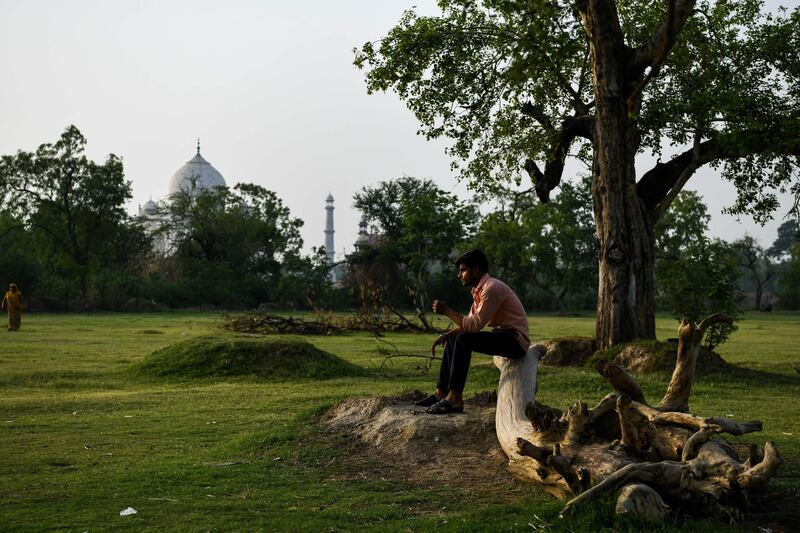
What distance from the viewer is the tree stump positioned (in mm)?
6297

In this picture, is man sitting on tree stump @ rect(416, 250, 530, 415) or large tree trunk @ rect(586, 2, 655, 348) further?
large tree trunk @ rect(586, 2, 655, 348)

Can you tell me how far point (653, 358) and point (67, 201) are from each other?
48528mm

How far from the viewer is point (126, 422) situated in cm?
1161

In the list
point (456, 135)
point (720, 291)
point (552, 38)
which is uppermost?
point (552, 38)

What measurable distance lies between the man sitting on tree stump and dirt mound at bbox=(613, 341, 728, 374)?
7511 millimetres

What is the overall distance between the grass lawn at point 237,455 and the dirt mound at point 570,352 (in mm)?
928

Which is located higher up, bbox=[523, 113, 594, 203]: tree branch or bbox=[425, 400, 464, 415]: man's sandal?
bbox=[523, 113, 594, 203]: tree branch

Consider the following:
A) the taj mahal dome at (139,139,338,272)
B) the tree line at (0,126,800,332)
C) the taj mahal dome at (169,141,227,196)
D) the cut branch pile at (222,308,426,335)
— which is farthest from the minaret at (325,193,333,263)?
the cut branch pile at (222,308,426,335)

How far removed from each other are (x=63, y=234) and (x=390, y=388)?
47907mm

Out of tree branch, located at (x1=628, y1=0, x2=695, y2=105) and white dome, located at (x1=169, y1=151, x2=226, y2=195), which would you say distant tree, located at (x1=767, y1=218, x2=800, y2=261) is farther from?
tree branch, located at (x1=628, y1=0, x2=695, y2=105)

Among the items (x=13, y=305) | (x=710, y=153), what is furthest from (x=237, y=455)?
(x=13, y=305)

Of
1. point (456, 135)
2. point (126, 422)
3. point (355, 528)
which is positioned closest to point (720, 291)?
point (456, 135)

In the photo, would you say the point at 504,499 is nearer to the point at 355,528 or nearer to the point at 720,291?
the point at 355,528

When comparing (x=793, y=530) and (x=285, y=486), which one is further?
(x=285, y=486)
